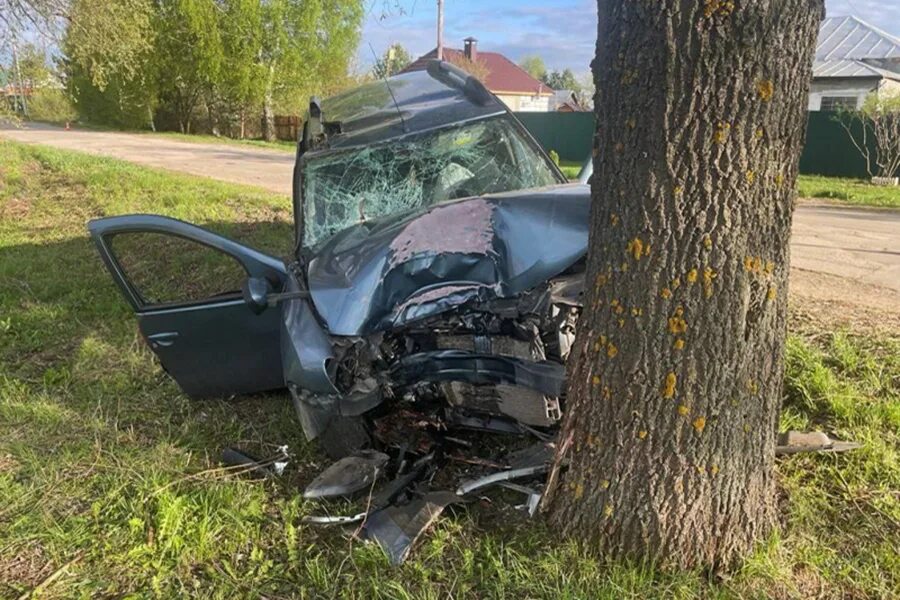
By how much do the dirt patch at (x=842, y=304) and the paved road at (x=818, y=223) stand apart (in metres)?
0.30

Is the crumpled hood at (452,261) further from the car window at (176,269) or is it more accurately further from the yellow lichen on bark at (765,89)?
the car window at (176,269)

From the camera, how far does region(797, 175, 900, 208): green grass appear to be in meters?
11.8

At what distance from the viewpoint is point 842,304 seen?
4.68 meters

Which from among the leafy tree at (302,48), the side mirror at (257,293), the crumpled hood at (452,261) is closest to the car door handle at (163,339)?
the side mirror at (257,293)

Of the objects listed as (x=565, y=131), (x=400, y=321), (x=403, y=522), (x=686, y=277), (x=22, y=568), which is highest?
(x=565, y=131)

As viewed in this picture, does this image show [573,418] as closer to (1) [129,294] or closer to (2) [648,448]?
(2) [648,448]

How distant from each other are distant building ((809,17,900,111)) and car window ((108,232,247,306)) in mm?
16835

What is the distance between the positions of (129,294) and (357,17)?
29.7 metres

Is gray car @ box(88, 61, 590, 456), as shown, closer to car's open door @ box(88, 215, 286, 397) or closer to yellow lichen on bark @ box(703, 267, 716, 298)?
car's open door @ box(88, 215, 286, 397)

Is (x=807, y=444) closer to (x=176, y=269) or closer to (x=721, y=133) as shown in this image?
(x=721, y=133)

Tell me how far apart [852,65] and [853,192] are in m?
Answer: 11.1

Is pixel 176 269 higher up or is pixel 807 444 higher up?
pixel 807 444

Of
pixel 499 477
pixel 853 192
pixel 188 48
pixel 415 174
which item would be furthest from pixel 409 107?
pixel 188 48

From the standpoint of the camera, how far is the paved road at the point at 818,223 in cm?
650
